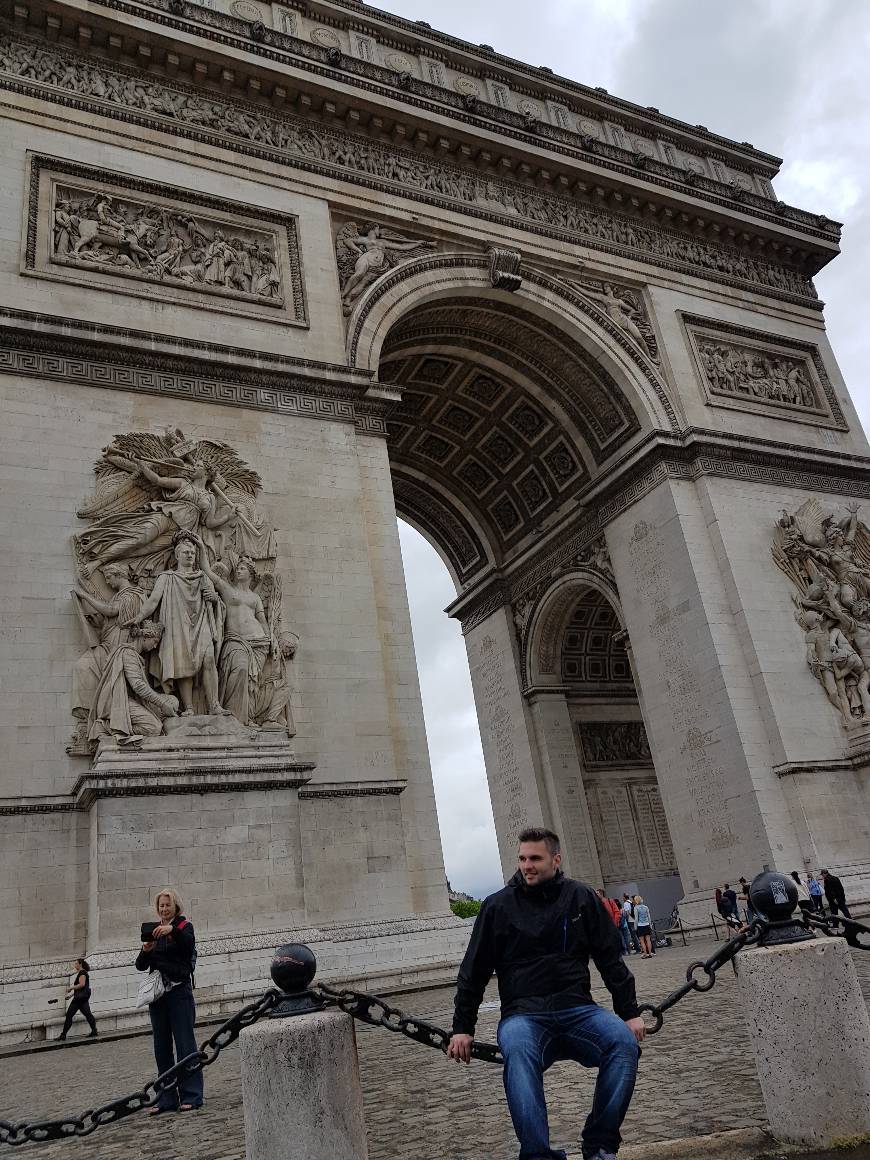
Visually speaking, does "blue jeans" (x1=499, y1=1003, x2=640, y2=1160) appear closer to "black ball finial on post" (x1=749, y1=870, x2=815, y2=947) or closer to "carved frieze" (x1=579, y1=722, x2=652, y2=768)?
"black ball finial on post" (x1=749, y1=870, x2=815, y2=947)

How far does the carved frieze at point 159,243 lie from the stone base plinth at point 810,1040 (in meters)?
12.8

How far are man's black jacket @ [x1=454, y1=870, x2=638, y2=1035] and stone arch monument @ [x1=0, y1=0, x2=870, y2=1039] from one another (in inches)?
279

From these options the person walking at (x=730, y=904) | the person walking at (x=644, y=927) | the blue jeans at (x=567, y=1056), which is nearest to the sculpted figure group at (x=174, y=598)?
the person walking at (x=644, y=927)

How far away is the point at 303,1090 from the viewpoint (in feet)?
10.1

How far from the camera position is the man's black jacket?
3225 millimetres

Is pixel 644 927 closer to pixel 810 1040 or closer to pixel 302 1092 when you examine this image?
pixel 810 1040

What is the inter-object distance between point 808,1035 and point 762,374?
1890 cm

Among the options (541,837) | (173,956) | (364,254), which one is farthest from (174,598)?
(541,837)

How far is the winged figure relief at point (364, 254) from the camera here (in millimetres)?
15672

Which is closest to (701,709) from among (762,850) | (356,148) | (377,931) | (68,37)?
(762,850)

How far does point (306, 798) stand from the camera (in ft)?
37.0

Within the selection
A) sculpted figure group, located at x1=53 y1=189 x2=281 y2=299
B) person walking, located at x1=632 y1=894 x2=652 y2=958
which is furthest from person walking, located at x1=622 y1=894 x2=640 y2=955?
sculpted figure group, located at x1=53 y1=189 x2=281 y2=299

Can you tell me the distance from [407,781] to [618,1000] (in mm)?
9233

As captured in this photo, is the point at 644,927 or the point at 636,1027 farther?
the point at 644,927
